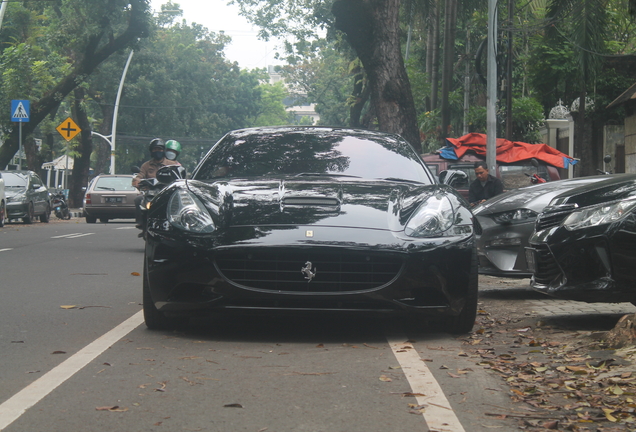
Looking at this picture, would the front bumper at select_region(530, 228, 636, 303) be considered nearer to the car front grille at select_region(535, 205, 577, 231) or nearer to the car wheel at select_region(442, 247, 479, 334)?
the car front grille at select_region(535, 205, 577, 231)

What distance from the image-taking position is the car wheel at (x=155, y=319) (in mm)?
5746

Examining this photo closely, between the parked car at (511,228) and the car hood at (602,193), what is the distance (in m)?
1.87

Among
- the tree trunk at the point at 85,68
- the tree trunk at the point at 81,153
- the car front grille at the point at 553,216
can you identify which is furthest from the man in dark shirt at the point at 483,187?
the tree trunk at the point at 81,153

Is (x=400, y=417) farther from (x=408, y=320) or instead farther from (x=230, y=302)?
(x=408, y=320)

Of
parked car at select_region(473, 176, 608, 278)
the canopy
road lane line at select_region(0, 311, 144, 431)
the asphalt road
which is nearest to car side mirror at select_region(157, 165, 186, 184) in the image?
the asphalt road

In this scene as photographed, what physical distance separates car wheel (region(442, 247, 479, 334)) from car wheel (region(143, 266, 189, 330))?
1713mm

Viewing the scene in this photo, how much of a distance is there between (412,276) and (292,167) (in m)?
1.58

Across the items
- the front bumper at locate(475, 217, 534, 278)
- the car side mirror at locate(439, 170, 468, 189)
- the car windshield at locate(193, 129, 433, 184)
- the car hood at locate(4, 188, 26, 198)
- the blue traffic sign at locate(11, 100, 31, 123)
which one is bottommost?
the front bumper at locate(475, 217, 534, 278)

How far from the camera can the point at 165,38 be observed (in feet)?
233

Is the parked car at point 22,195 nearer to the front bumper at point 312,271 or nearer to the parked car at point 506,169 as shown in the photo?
the parked car at point 506,169

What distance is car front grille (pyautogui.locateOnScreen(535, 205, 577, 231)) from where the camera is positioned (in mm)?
6129

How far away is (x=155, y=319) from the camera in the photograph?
5.81 meters

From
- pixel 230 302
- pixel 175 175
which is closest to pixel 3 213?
pixel 175 175

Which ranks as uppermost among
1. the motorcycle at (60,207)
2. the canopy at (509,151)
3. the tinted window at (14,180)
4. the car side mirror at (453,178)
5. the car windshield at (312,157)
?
the canopy at (509,151)
